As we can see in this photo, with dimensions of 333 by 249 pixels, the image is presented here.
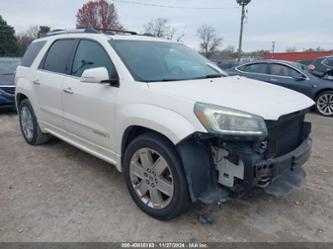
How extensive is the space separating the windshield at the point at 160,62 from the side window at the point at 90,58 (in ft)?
0.57

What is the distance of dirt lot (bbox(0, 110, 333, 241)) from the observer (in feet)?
9.51

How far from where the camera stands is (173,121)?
8.84 feet

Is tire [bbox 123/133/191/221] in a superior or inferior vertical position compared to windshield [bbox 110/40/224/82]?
inferior

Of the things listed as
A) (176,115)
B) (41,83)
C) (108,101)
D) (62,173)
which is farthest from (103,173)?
(176,115)

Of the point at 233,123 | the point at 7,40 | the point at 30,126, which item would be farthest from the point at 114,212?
the point at 7,40

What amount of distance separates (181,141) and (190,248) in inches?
36.8

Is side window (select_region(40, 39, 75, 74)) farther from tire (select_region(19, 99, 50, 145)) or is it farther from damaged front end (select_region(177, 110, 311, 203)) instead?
damaged front end (select_region(177, 110, 311, 203))

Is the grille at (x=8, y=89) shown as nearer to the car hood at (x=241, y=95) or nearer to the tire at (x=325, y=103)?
the car hood at (x=241, y=95)

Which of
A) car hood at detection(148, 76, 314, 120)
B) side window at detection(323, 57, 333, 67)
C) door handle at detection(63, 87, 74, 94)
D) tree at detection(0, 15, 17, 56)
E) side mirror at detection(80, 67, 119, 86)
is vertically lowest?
door handle at detection(63, 87, 74, 94)

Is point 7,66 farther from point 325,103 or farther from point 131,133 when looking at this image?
point 325,103

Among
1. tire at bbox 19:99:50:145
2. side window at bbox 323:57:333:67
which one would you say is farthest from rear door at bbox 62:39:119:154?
side window at bbox 323:57:333:67

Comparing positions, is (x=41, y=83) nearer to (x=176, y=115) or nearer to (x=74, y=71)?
(x=74, y=71)

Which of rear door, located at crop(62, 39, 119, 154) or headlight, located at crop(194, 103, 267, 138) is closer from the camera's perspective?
headlight, located at crop(194, 103, 267, 138)

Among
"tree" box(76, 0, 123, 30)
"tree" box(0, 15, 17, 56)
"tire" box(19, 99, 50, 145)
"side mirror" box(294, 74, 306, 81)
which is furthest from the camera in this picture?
"tree" box(76, 0, 123, 30)
